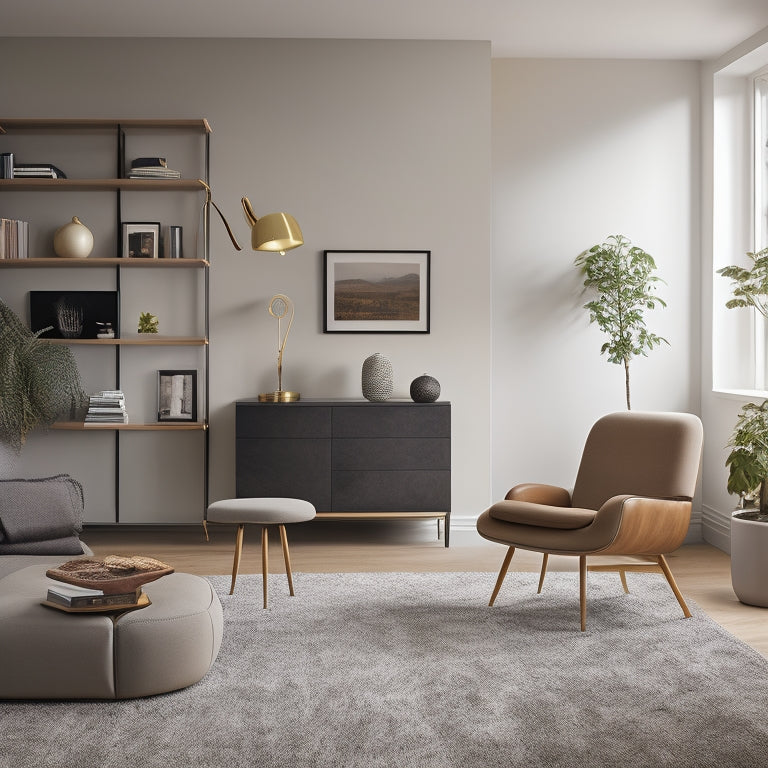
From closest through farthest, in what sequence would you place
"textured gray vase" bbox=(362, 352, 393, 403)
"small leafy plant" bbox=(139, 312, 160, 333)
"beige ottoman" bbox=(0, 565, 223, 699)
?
"beige ottoman" bbox=(0, 565, 223, 699), "textured gray vase" bbox=(362, 352, 393, 403), "small leafy plant" bbox=(139, 312, 160, 333)

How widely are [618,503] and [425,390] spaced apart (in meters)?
1.80

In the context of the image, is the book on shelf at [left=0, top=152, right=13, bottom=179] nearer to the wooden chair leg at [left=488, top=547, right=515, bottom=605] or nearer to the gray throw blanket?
the gray throw blanket

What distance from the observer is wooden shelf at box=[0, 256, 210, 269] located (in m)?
4.90

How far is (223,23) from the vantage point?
4.90 m

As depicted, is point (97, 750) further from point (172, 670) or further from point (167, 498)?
point (167, 498)

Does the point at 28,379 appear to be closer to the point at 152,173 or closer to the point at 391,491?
the point at 152,173

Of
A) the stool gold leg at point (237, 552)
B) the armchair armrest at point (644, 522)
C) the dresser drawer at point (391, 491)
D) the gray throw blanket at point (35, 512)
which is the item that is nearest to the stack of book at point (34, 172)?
the gray throw blanket at point (35, 512)

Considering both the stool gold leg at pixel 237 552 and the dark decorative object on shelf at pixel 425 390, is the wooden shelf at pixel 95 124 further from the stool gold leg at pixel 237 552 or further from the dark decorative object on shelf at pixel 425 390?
the stool gold leg at pixel 237 552

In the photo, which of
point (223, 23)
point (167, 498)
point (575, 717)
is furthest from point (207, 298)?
point (575, 717)

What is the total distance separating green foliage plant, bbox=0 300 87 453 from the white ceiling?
1.75m

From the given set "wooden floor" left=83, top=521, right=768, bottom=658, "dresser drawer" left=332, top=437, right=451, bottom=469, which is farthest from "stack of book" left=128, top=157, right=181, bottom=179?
"wooden floor" left=83, top=521, right=768, bottom=658

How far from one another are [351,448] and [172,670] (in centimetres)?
232

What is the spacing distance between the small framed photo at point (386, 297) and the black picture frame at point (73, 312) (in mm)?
1347

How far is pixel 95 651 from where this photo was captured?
2576 mm
